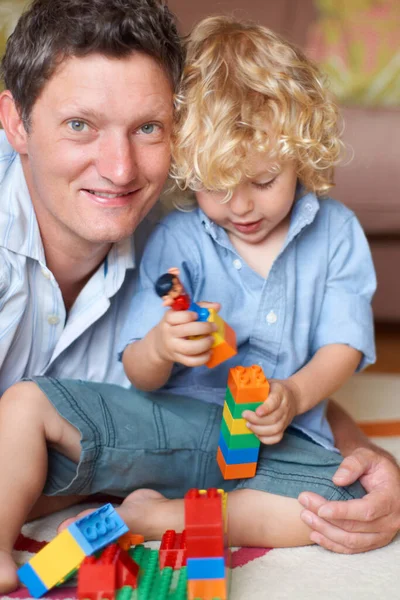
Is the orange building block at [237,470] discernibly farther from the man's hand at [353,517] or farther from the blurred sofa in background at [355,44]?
the blurred sofa in background at [355,44]

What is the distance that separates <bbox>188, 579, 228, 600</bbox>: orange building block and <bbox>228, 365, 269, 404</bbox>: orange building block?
0.67 ft

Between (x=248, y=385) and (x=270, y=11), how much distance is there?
1322 millimetres

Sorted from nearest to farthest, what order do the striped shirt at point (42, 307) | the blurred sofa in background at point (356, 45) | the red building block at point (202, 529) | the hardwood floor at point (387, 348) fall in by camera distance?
the red building block at point (202, 529)
the striped shirt at point (42, 307)
the hardwood floor at point (387, 348)
the blurred sofa in background at point (356, 45)

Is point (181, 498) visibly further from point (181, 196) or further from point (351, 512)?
point (181, 196)

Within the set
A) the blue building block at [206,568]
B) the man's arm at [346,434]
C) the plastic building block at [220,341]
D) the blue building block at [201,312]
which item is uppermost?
the blue building block at [201,312]

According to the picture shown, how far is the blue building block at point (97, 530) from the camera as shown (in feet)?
2.51

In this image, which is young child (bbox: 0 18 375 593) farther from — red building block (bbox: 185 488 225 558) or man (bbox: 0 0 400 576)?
red building block (bbox: 185 488 225 558)

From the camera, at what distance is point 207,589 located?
76cm

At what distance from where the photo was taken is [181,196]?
3.67 feet

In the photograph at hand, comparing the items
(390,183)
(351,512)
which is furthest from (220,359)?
(390,183)

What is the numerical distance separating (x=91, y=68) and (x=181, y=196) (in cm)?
24

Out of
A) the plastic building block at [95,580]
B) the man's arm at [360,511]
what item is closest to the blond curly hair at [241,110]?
the man's arm at [360,511]

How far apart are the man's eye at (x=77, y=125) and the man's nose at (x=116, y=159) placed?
1.2 inches

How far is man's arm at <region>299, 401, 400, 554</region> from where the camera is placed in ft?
2.97
